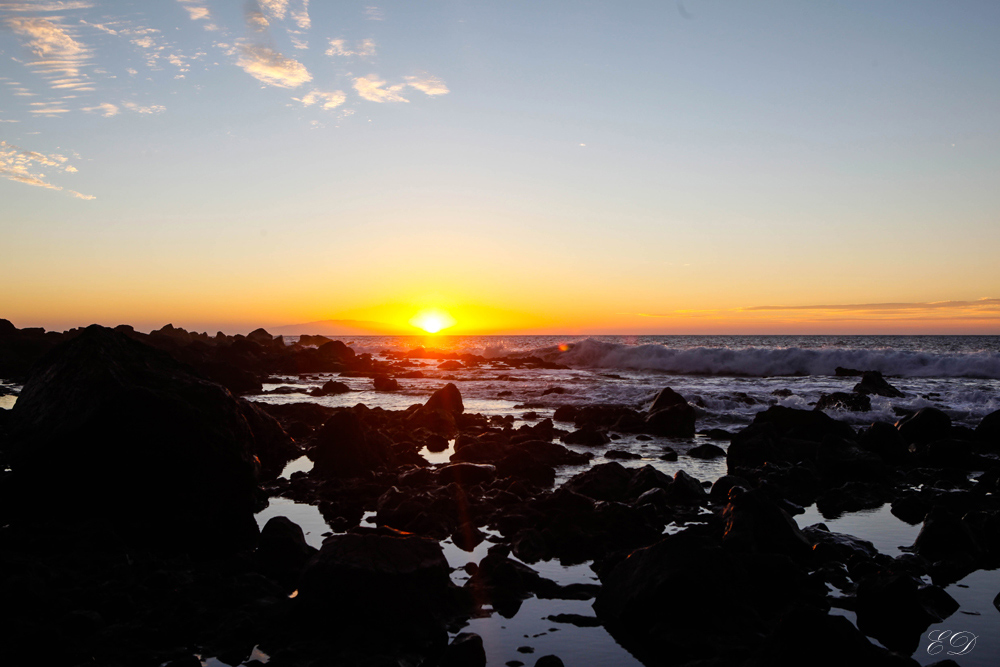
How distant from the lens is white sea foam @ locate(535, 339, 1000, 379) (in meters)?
40.2

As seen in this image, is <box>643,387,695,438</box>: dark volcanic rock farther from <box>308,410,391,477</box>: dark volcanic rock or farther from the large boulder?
the large boulder

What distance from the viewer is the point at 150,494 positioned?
7051 millimetres

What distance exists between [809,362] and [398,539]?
43.7 metres

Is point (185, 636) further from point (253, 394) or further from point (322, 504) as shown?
point (253, 394)

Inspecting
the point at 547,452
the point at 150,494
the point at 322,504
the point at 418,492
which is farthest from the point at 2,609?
the point at 547,452

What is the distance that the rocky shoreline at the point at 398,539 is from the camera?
15.1ft

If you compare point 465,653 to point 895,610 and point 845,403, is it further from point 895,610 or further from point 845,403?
point 845,403

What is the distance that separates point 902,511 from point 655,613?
5.74 meters

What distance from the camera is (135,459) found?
7.12 metres

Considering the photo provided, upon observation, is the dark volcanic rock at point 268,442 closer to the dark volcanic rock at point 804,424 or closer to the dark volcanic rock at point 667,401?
the dark volcanic rock at point 667,401

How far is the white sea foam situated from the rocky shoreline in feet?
103

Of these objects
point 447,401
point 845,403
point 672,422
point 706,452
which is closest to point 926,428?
point 706,452

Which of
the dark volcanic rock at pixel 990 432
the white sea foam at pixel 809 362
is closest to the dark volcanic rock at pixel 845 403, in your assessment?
the dark volcanic rock at pixel 990 432

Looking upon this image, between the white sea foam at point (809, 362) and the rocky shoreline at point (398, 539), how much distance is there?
3149cm
